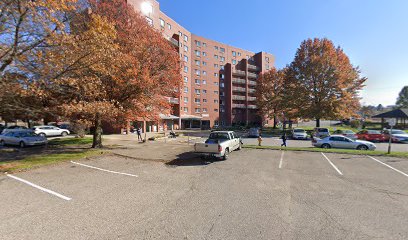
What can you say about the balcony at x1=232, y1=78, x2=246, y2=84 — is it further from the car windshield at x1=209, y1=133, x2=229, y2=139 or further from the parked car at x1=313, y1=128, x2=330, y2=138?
the car windshield at x1=209, y1=133, x2=229, y2=139

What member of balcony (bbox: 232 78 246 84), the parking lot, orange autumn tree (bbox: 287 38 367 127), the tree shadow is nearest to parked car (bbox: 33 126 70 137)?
the parking lot

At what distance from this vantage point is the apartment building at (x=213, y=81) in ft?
160

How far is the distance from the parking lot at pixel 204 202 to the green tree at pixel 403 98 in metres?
100

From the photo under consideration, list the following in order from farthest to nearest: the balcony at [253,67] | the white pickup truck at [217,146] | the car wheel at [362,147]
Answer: the balcony at [253,67] → the car wheel at [362,147] → the white pickup truck at [217,146]

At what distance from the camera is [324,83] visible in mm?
33625

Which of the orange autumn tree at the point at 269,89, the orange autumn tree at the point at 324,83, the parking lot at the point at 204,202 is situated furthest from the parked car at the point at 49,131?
the orange autumn tree at the point at 269,89

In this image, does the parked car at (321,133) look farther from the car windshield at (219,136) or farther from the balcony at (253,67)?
the balcony at (253,67)

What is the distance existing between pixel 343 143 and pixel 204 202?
17.1 meters

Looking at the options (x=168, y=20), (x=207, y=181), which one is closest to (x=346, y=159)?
(x=207, y=181)

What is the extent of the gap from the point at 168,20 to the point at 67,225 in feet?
152

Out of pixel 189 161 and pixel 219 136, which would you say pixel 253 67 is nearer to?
pixel 219 136

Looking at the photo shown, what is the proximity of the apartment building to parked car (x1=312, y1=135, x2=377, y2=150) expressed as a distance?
3182 cm

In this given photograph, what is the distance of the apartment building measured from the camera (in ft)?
160

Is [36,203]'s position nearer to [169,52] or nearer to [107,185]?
[107,185]
